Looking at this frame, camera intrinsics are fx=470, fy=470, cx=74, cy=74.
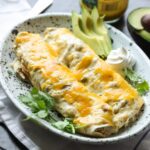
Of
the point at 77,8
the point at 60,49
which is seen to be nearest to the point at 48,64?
the point at 60,49

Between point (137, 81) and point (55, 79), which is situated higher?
point (55, 79)

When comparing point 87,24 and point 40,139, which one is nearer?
point 40,139

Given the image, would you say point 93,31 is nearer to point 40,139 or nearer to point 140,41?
point 140,41

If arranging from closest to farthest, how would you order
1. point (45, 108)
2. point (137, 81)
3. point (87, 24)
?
point (45, 108) → point (137, 81) → point (87, 24)

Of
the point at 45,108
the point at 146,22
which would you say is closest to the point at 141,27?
the point at 146,22

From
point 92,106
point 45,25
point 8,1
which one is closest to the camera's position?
point 92,106

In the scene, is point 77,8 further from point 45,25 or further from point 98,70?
point 98,70

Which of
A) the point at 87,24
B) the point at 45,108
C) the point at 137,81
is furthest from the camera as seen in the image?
the point at 87,24
